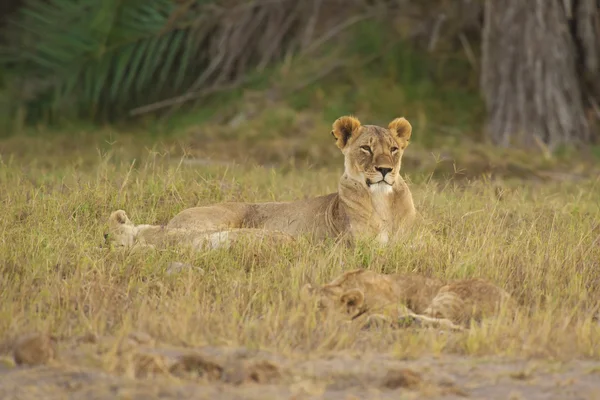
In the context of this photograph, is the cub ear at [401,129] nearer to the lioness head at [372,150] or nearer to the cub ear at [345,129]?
the lioness head at [372,150]

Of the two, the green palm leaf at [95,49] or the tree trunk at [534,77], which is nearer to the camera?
the tree trunk at [534,77]

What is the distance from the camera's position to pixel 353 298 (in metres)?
5.34

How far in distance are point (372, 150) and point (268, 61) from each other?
23.1 ft

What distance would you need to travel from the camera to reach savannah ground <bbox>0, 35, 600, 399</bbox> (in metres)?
4.25

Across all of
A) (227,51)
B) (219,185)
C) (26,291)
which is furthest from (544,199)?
(227,51)

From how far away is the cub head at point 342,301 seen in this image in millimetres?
5297

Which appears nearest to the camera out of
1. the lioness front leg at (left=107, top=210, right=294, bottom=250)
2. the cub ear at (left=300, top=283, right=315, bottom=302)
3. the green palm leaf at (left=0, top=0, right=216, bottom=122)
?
the cub ear at (left=300, top=283, right=315, bottom=302)

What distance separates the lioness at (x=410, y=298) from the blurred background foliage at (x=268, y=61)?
6.76m

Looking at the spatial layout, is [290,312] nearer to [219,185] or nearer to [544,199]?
[219,185]

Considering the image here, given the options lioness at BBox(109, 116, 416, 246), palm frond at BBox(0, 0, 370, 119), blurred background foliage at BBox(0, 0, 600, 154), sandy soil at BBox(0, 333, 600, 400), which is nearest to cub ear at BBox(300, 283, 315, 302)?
sandy soil at BBox(0, 333, 600, 400)

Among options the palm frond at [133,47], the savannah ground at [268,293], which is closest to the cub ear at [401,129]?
the savannah ground at [268,293]

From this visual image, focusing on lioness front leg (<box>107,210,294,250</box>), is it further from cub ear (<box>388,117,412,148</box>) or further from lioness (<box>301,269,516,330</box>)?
lioness (<box>301,269,516,330</box>)

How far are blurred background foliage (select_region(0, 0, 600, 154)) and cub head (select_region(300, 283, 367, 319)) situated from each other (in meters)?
7.16

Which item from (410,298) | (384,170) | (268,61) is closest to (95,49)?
(268,61)
